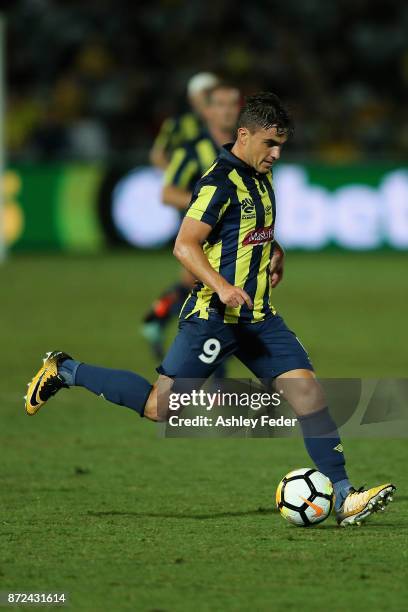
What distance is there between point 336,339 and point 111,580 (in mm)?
7273

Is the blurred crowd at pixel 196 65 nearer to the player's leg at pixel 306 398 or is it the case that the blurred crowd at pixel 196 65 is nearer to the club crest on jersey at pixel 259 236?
the club crest on jersey at pixel 259 236

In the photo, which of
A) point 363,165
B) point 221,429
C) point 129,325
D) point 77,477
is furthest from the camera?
point 363,165

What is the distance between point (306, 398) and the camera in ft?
17.4

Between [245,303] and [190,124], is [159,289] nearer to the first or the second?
[190,124]

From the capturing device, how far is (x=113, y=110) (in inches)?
824

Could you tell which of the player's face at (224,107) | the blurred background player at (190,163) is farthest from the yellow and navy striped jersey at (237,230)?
the player's face at (224,107)

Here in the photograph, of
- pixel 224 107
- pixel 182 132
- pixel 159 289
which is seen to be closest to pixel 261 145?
pixel 224 107

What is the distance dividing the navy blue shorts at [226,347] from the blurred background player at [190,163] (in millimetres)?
2373

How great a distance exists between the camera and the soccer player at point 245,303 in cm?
525

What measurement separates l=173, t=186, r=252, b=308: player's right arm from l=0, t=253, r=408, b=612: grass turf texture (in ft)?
2.96

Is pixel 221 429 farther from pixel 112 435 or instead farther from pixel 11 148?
pixel 11 148

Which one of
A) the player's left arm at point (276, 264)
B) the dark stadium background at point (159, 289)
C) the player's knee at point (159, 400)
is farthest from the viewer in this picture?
the player's left arm at point (276, 264)

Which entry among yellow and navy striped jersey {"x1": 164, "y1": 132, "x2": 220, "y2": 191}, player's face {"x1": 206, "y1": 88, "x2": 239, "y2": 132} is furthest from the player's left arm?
yellow and navy striped jersey {"x1": 164, "y1": 132, "x2": 220, "y2": 191}

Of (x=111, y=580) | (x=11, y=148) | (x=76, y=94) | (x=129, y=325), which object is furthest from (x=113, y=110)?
(x=111, y=580)
